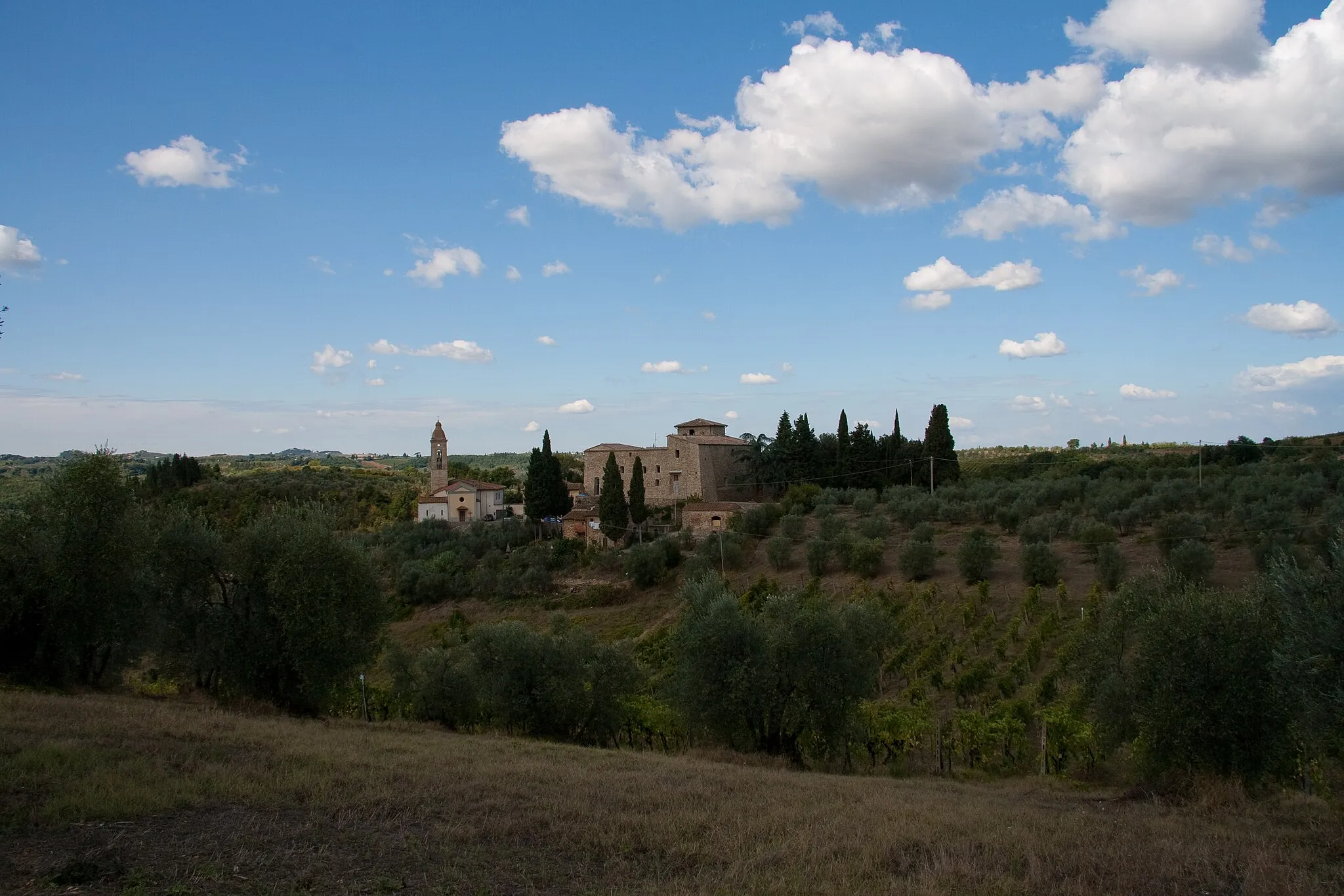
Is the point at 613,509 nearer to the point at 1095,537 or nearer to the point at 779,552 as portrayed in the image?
the point at 779,552

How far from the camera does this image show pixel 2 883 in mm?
7316

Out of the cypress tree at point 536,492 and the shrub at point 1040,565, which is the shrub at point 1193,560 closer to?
the shrub at point 1040,565

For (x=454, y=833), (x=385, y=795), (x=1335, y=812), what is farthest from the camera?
(x=1335, y=812)

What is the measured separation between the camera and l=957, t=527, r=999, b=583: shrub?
37.5 m

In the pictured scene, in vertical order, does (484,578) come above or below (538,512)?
below

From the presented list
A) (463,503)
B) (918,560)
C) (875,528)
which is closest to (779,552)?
(875,528)

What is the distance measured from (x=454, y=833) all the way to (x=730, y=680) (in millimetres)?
11428

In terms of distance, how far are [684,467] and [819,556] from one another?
799 inches

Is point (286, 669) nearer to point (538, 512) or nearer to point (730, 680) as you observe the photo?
point (730, 680)

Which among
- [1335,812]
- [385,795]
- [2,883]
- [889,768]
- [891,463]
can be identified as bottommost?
[889,768]

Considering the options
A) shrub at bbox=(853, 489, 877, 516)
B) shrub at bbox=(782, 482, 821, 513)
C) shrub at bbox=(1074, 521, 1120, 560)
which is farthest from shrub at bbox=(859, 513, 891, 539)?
shrub at bbox=(1074, 521, 1120, 560)

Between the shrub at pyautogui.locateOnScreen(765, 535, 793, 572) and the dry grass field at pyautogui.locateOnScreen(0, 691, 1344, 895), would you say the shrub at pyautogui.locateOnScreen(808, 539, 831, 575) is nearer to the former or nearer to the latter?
the shrub at pyautogui.locateOnScreen(765, 535, 793, 572)

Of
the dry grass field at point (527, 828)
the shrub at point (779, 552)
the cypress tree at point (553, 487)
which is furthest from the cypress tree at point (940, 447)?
the dry grass field at point (527, 828)

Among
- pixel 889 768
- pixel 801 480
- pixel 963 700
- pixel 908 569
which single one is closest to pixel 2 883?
pixel 889 768
